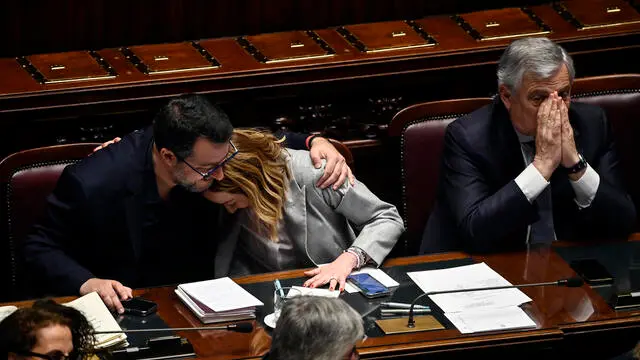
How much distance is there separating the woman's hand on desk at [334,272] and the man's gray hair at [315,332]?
111 centimetres

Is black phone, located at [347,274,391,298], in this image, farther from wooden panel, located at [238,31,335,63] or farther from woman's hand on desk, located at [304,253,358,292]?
wooden panel, located at [238,31,335,63]

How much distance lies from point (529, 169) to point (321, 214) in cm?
75

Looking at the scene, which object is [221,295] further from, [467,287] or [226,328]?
[467,287]

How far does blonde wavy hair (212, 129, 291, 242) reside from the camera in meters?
4.52

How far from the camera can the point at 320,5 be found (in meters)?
6.53

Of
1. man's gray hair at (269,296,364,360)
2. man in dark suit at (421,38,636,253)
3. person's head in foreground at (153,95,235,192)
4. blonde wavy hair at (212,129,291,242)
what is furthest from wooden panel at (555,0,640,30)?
man's gray hair at (269,296,364,360)

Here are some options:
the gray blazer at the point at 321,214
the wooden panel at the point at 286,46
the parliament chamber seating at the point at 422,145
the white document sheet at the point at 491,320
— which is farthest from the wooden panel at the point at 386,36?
the white document sheet at the point at 491,320

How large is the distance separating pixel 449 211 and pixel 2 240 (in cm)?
176

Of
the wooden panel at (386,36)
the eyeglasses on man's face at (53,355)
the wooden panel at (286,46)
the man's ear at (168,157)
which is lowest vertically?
the wooden panel at (286,46)

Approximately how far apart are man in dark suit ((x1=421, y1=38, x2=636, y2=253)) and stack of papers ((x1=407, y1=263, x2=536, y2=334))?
26cm

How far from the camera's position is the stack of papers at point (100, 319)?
3.97 metres

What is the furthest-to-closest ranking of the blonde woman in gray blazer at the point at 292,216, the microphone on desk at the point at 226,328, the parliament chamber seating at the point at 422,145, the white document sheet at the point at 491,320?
the parliament chamber seating at the point at 422,145 < the blonde woman in gray blazer at the point at 292,216 < the white document sheet at the point at 491,320 < the microphone on desk at the point at 226,328

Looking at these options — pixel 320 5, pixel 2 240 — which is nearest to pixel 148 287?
pixel 2 240

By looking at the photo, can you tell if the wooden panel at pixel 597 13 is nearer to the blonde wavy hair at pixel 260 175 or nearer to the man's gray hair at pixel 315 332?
the blonde wavy hair at pixel 260 175
